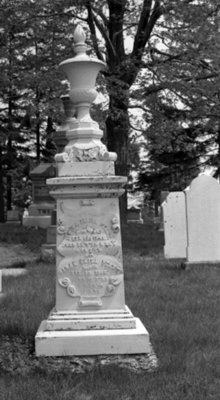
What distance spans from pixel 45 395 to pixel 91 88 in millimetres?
2557

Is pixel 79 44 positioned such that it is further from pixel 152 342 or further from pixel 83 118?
pixel 152 342

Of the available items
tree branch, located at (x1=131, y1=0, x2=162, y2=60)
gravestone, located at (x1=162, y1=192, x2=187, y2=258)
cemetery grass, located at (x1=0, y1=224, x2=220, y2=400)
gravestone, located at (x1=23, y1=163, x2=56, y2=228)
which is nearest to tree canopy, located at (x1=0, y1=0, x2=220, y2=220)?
tree branch, located at (x1=131, y1=0, x2=162, y2=60)

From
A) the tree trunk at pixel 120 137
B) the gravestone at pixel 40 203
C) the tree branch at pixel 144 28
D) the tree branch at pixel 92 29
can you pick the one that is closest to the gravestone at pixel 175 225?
the tree trunk at pixel 120 137

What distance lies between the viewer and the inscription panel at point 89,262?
14.9 feet

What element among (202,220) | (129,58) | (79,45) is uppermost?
(129,58)

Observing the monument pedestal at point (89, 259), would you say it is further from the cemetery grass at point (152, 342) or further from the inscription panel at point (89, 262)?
the cemetery grass at point (152, 342)

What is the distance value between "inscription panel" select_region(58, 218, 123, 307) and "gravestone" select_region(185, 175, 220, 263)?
4677 mm

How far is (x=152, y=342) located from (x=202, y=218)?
449cm

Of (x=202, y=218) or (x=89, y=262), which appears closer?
(x=89, y=262)

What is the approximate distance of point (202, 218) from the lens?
29.8 ft

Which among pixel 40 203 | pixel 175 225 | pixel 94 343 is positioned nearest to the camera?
pixel 94 343

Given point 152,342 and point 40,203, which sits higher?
point 40,203

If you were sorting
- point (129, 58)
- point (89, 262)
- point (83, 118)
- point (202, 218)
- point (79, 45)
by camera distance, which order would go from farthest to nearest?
point (129, 58) → point (202, 218) → point (79, 45) → point (83, 118) → point (89, 262)

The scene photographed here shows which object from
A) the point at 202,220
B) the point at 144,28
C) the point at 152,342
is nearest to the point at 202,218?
the point at 202,220
